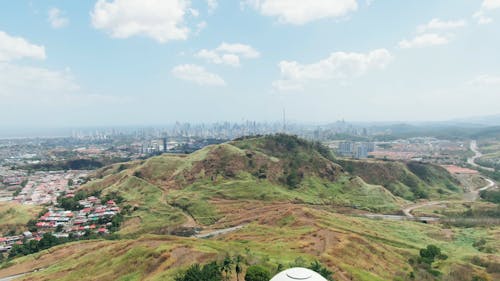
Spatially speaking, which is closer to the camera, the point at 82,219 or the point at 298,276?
the point at 298,276

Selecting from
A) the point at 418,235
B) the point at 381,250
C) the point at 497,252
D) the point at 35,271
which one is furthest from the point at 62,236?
the point at 497,252

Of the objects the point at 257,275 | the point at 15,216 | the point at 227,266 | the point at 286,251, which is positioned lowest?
the point at 15,216

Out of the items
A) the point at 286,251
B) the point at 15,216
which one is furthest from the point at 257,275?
the point at 15,216

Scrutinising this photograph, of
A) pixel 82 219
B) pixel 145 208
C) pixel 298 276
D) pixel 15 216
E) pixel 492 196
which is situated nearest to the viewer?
pixel 298 276

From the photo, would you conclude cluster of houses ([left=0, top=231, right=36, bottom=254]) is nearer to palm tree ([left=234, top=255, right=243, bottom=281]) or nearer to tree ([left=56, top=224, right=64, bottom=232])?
tree ([left=56, top=224, right=64, bottom=232])

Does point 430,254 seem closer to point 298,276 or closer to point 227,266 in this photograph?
point 227,266

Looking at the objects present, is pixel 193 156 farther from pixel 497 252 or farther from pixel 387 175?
pixel 497 252

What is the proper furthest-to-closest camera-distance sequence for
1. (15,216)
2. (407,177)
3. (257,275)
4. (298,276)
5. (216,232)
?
1. (407,177)
2. (15,216)
3. (216,232)
4. (257,275)
5. (298,276)

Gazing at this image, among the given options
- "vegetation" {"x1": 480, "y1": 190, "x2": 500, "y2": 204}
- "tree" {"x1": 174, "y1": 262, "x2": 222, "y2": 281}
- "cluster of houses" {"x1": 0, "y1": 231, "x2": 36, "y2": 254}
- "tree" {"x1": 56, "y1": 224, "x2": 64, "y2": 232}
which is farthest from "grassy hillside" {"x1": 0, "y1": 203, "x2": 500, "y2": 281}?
"vegetation" {"x1": 480, "y1": 190, "x2": 500, "y2": 204}
